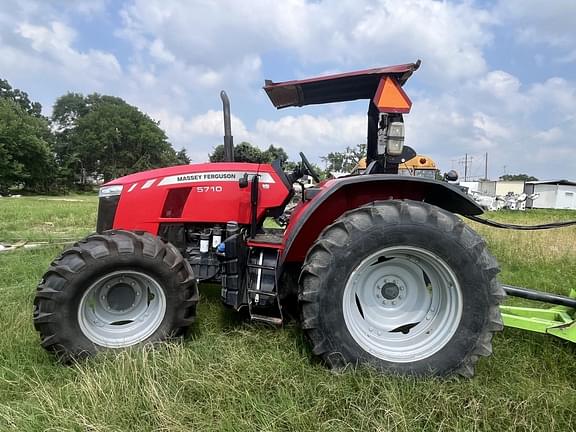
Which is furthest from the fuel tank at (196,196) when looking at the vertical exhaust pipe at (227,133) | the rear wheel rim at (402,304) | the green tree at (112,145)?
the green tree at (112,145)

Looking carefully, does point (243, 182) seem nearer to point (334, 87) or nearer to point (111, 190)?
point (334, 87)

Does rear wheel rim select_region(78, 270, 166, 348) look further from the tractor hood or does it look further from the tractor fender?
the tractor hood

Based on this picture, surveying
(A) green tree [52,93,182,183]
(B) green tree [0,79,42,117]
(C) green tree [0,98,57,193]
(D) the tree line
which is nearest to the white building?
(D) the tree line

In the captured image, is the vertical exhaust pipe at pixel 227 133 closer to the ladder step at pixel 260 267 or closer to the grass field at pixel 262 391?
the ladder step at pixel 260 267

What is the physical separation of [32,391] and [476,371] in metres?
2.56

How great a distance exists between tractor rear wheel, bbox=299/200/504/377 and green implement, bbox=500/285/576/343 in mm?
503

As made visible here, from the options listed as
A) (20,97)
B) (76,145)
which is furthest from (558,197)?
(20,97)

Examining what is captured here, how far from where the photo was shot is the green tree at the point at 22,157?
40281 mm

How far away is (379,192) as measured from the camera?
2934mm

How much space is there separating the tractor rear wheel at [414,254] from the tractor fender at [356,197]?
22cm

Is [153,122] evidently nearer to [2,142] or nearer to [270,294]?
[2,142]

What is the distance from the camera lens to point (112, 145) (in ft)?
180

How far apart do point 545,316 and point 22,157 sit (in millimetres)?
49778

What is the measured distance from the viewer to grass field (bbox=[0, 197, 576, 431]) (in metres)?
1.99
